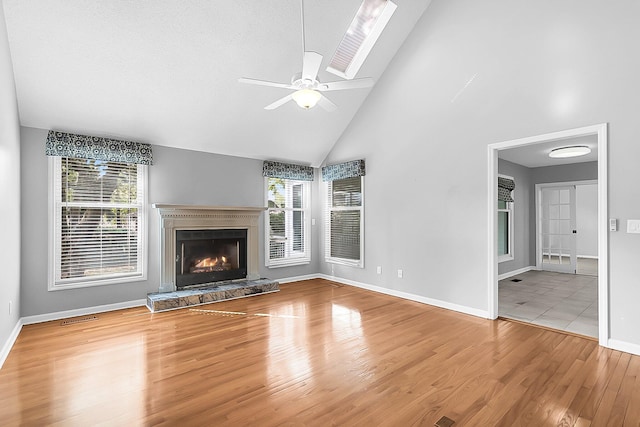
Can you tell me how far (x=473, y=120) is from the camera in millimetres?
4176

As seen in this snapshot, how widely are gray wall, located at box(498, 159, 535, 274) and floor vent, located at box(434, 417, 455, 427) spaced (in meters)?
5.39

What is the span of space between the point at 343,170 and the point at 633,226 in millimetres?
3971

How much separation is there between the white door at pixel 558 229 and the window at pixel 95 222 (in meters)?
8.27

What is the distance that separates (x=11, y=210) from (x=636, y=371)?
5930mm

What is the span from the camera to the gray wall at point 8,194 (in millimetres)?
2869

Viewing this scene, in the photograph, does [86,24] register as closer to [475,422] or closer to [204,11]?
[204,11]

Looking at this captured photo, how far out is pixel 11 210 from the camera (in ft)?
10.9

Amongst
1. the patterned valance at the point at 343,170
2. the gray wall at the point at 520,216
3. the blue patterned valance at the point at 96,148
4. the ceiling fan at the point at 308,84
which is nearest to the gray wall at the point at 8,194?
the blue patterned valance at the point at 96,148

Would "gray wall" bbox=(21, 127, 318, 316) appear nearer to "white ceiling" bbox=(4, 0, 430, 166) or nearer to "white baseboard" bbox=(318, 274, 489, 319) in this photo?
"white ceiling" bbox=(4, 0, 430, 166)

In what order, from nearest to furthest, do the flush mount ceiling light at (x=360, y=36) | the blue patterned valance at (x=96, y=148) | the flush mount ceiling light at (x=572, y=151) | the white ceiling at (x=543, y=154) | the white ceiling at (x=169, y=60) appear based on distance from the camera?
the white ceiling at (x=169, y=60) < the blue patterned valance at (x=96, y=148) < the flush mount ceiling light at (x=360, y=36) < the white ceiling at (x=543, y=154) < the flush mount ceiling light at (x=572, y=151)

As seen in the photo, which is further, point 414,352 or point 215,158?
point 215,158

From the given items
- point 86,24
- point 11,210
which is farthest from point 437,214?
point 11,210

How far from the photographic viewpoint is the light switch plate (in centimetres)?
297

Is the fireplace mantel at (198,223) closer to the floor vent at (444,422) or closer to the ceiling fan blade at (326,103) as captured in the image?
the ceiling fan blade at (326,103)
